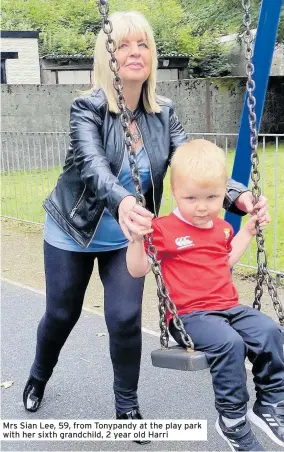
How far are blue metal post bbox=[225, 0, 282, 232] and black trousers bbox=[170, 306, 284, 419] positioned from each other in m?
1.36

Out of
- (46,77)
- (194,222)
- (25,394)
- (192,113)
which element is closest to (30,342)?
(25,394)

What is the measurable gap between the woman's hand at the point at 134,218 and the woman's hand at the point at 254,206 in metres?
0.55

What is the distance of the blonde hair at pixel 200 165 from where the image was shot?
231 centimetres

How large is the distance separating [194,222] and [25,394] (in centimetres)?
163

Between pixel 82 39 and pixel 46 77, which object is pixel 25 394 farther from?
pixel 82 39

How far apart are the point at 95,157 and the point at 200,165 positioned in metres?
0.45

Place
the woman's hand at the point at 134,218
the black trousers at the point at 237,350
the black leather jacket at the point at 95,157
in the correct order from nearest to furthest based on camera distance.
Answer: the woman's hand at the point at 134,218 → the black trousers at the point at 237,350 → the black leather jacket at the point at 95,157

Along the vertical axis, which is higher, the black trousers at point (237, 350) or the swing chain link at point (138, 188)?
the swing chain link at point (138, 188)

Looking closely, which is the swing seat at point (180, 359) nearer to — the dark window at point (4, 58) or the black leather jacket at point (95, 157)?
the black leather jacket at point (95, 157)

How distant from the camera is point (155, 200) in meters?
2.83

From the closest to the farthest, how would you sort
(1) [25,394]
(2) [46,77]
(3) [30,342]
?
(1) [25,394] → (3) [30,342] → (2) [46,77]

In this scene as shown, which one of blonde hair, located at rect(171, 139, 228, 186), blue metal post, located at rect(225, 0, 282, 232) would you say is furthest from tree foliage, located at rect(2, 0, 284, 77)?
blonde hair, located at rect(171, 139, 228, 186)

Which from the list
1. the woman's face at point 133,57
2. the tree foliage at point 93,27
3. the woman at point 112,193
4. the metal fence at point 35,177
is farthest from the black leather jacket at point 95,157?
the tree foliage at point 93,27

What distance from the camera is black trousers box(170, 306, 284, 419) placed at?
2268 mm
